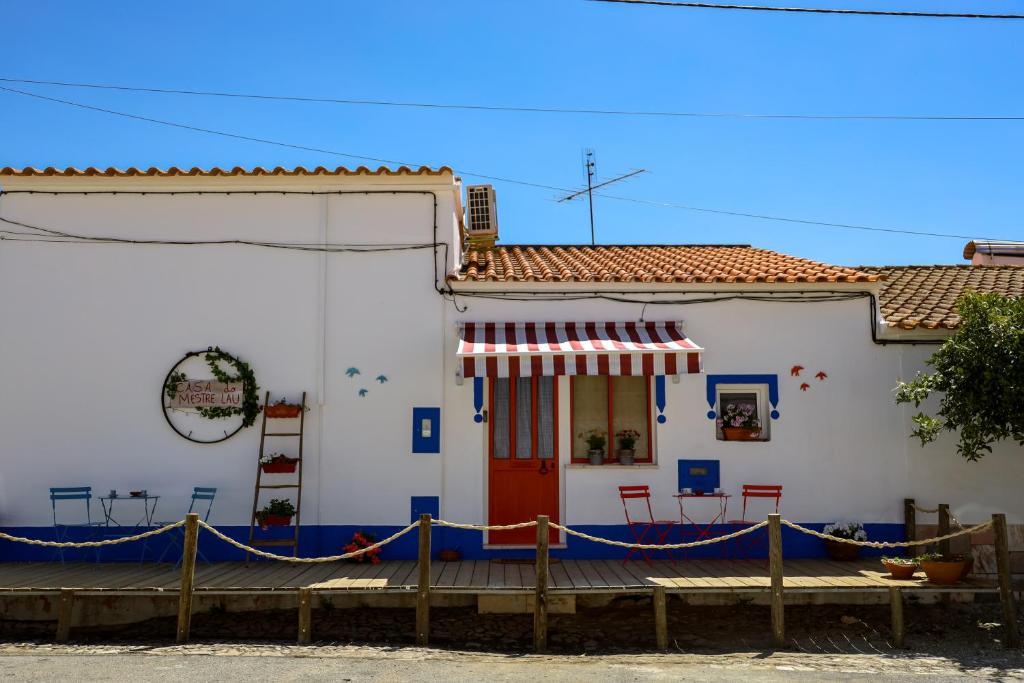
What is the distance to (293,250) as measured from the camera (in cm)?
1156

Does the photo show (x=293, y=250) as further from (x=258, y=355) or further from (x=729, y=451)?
(x=729, y=451)

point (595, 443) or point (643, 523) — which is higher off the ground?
point (595, 443)

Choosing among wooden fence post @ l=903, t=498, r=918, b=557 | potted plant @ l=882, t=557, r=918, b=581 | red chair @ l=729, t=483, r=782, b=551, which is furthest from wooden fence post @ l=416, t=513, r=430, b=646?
wooden fence post @ l=903, t=498, r=918, b=557

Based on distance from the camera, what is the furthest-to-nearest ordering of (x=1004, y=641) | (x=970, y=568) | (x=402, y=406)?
(x=402, y=406)
(x=970, y=568)
(x=1004, y=641)

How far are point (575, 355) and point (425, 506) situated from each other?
2.99 meters

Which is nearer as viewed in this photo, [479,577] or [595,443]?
[479,577]

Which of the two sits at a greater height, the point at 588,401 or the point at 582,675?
the point at 588,401

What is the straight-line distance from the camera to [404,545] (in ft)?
36.6

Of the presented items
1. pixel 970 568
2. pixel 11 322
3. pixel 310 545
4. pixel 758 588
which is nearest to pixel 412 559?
pixel 310 545

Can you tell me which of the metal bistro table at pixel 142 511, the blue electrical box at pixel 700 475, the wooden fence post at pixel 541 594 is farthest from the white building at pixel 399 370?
the wooden fence post at pixel 541 594

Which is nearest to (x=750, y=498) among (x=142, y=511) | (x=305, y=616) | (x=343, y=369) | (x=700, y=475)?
(x=700, y=475)

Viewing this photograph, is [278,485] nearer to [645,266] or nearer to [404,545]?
[404,545]

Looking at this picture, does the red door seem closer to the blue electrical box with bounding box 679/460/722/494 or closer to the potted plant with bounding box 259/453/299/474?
the blue electrical box with bounding box 679/460/722/494

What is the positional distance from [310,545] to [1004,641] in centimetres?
848
